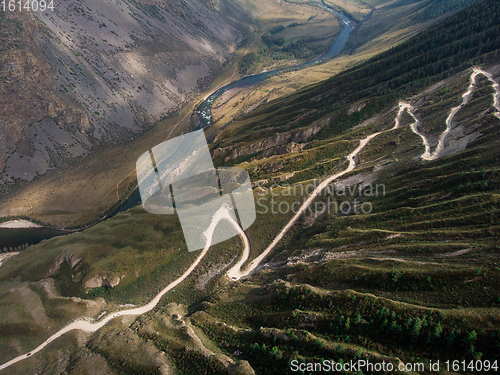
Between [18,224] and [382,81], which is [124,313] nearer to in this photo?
[18,224]

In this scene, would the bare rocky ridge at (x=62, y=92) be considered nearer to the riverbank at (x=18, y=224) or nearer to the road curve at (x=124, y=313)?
the riverbank at (x=18, y=224)

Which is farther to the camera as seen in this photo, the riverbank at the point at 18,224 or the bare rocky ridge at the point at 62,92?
the bare rocky ridge at the point at 62,92

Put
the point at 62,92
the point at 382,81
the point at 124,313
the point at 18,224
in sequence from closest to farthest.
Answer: the point at 124,313 < the point at 18,224 < the point at 382,81 < the point at 62,92

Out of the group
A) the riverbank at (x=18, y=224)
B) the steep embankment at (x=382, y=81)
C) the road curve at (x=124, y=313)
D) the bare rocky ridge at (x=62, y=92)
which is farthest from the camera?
the bare rocky ridge at (x=62, y=92)

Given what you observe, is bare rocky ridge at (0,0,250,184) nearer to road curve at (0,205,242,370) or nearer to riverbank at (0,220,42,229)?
riverbank at (0,220,42,229)

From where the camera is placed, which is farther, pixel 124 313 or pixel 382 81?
pixel 382 81

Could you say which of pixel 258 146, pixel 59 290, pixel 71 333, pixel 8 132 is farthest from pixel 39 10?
pixel 71 333

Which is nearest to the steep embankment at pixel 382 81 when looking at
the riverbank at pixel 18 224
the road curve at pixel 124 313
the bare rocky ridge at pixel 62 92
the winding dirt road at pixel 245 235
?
the winding dirt road at pixel 245 235

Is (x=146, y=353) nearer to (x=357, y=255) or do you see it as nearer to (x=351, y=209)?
(x=357, y=255)

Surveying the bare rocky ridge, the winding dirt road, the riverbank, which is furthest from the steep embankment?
the riverbank

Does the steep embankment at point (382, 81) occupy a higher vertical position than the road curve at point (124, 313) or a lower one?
higher

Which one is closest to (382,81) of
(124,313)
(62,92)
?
(124,313)

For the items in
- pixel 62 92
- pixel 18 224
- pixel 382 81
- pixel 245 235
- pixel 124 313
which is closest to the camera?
pixel 124 313
